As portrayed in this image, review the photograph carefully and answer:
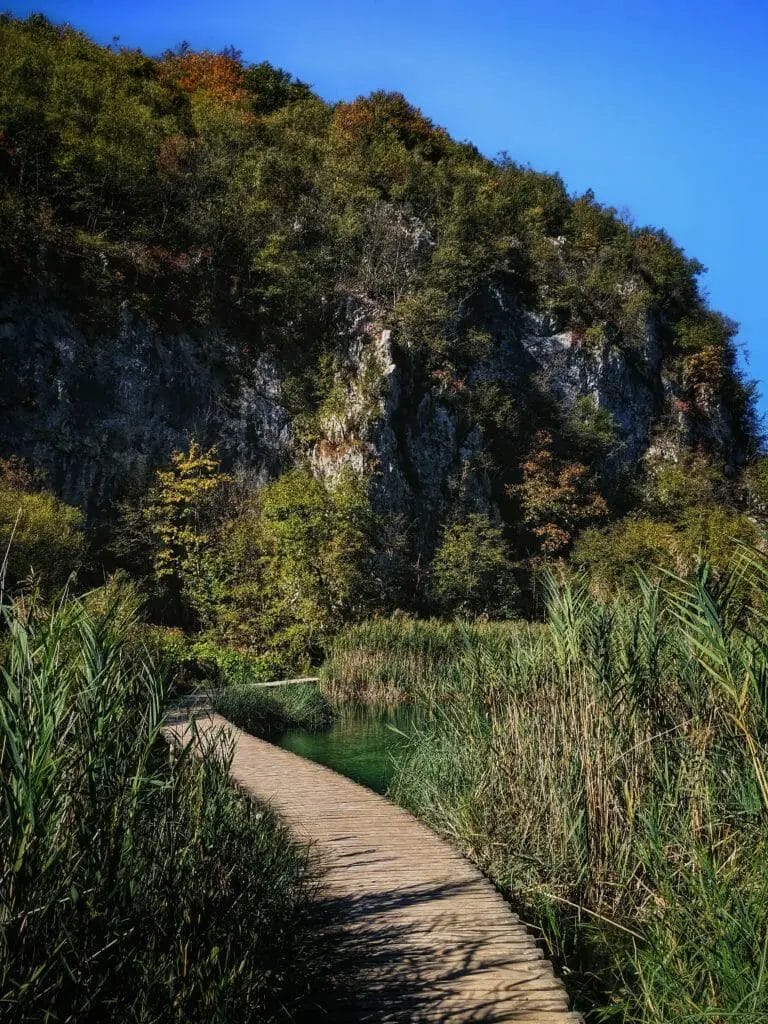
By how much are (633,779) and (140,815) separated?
258 centimetres

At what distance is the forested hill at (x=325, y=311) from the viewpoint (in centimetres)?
1817

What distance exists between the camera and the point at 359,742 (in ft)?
32.1

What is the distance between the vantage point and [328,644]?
1577cm

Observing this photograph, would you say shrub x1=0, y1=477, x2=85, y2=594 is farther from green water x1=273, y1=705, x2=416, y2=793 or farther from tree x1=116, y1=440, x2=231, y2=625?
green water x1=273, y1=705, x2=416, y2=793

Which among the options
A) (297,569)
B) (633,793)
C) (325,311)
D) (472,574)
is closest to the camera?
(633,793)

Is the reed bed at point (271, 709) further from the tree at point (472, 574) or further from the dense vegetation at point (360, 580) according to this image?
the tree at point (472, 574)

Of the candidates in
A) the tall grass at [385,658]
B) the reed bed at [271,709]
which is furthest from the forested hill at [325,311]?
the reed bed at [271,709]

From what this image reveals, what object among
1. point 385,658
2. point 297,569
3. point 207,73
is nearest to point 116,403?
point 297,569

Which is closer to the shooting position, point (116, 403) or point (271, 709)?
point (271, 709)

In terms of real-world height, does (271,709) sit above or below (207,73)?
below

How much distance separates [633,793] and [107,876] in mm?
2816

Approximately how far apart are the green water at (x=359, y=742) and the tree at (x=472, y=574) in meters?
8.25

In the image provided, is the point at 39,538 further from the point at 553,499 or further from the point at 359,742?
the point at 553,499

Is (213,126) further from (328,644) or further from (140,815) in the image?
(140,815)
